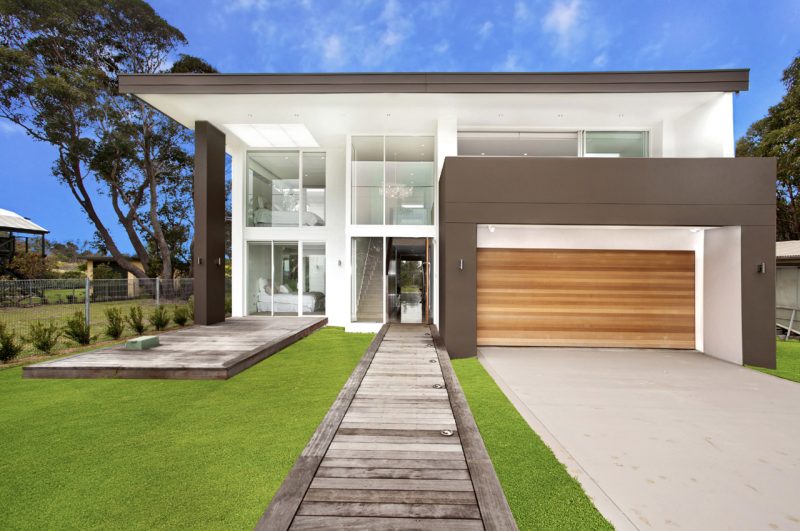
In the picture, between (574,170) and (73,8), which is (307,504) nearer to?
(574,170)

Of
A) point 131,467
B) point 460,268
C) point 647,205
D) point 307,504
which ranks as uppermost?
point 647,205

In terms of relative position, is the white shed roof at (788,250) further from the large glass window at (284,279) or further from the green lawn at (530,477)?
the large glass window at (284,279)

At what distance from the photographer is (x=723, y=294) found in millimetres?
6316

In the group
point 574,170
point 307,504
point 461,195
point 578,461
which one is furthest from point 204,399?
point 574,170

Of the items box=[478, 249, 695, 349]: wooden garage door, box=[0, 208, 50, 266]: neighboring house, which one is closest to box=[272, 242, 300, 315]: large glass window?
box=[478, 249, 695, 349]: wooden garage door

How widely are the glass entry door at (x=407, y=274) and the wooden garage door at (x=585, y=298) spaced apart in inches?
72.0

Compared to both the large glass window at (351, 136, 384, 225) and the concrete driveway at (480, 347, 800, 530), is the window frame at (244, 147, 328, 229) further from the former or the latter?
the concrete driveway at (480, 347, 800, 530)

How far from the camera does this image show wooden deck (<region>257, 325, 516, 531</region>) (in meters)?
1.96

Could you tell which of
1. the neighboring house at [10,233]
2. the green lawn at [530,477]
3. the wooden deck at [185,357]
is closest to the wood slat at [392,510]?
the green lawn at [530,477]

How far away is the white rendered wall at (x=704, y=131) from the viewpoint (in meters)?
6.97

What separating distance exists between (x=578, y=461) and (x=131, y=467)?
3.65 metres

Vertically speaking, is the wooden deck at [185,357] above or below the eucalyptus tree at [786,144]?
below

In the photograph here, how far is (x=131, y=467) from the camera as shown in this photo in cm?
277

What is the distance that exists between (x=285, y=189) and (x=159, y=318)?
183 inches
